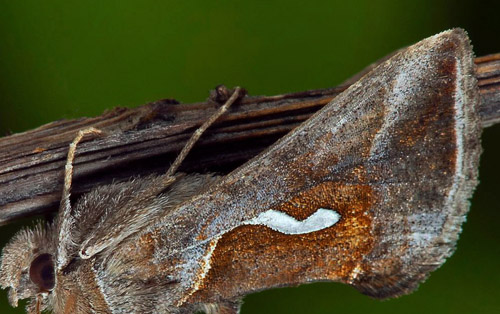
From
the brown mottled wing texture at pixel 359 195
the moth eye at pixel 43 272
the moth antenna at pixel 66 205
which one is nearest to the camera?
the brown mottled wing texture at pixel 359 195

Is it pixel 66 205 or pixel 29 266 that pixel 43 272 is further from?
pixel 66 205

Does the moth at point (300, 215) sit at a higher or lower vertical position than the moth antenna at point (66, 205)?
lower

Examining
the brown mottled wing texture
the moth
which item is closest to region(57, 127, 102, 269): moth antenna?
the moth

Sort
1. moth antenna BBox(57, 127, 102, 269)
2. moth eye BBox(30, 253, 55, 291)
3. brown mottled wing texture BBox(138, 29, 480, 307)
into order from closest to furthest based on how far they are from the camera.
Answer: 1. brown mottled wing texture BBox(138, 29, 480, 307)
2. moth antenna BBox(57, 127, 102, 269)
3. moth eye BBox(30, 253, 55, 291)

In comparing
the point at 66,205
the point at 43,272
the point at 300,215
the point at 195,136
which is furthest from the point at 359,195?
the point at 43,272

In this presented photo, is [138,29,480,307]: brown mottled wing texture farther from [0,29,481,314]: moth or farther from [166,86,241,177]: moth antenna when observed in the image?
[166,86,241,177]: moth antenna

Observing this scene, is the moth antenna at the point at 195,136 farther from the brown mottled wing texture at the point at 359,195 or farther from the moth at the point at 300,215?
the brown mottled wing texture at the point at 359,195

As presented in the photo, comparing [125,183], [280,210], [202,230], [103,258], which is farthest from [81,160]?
[280,210]

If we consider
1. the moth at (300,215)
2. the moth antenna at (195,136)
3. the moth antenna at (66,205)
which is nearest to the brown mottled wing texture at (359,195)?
the moth at (300,215)
